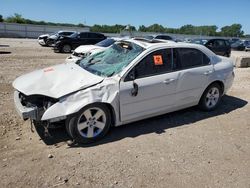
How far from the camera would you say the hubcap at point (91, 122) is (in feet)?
14.2

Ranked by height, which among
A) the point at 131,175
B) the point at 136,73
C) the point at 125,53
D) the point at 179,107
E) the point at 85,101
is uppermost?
the point at 125,53

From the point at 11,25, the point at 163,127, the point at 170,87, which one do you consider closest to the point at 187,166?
the point at 163,127

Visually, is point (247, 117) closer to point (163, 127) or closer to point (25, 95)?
point (163, 127)

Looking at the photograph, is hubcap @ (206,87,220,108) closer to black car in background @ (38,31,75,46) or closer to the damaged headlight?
the damaged headlight

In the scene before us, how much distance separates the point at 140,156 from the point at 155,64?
1783 millimetres

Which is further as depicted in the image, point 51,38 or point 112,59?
point 51,38

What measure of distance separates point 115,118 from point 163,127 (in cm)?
110

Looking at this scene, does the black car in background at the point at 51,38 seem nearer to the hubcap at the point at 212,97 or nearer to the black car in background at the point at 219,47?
the black car in background at the point at 219,47

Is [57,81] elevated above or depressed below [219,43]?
below

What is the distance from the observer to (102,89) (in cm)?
439

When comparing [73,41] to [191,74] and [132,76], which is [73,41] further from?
[132,76]

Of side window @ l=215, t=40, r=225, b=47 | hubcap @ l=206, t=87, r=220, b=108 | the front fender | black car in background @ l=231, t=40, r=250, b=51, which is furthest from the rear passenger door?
black car in background @ l=231, t=40, r=250, b=51

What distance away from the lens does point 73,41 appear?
20.3 metres

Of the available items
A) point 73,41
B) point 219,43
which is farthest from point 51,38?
point 219,43
